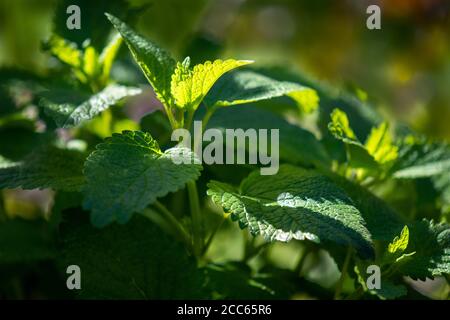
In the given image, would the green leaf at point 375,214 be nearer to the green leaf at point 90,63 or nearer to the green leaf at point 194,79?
the green leaf at point 194,79

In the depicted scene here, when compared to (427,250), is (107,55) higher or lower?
higher

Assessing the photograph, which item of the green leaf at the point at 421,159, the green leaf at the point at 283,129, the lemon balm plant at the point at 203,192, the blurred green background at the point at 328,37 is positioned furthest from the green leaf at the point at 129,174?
the blurred green background at the point at 328,37

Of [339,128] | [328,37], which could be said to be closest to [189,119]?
[339,128]

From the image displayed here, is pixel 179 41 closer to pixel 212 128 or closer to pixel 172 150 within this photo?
pixel 212 128

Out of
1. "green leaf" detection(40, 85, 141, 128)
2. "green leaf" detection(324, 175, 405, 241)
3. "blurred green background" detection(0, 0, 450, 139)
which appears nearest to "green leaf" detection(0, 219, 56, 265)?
"green leaf" detection(40, 85, 141, 128)

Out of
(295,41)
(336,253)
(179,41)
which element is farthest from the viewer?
(295,41)

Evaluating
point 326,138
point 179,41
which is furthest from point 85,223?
point 179,41

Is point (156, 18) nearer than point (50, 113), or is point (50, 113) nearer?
point (50, 113)

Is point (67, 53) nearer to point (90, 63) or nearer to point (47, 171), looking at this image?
point (90, 63)
